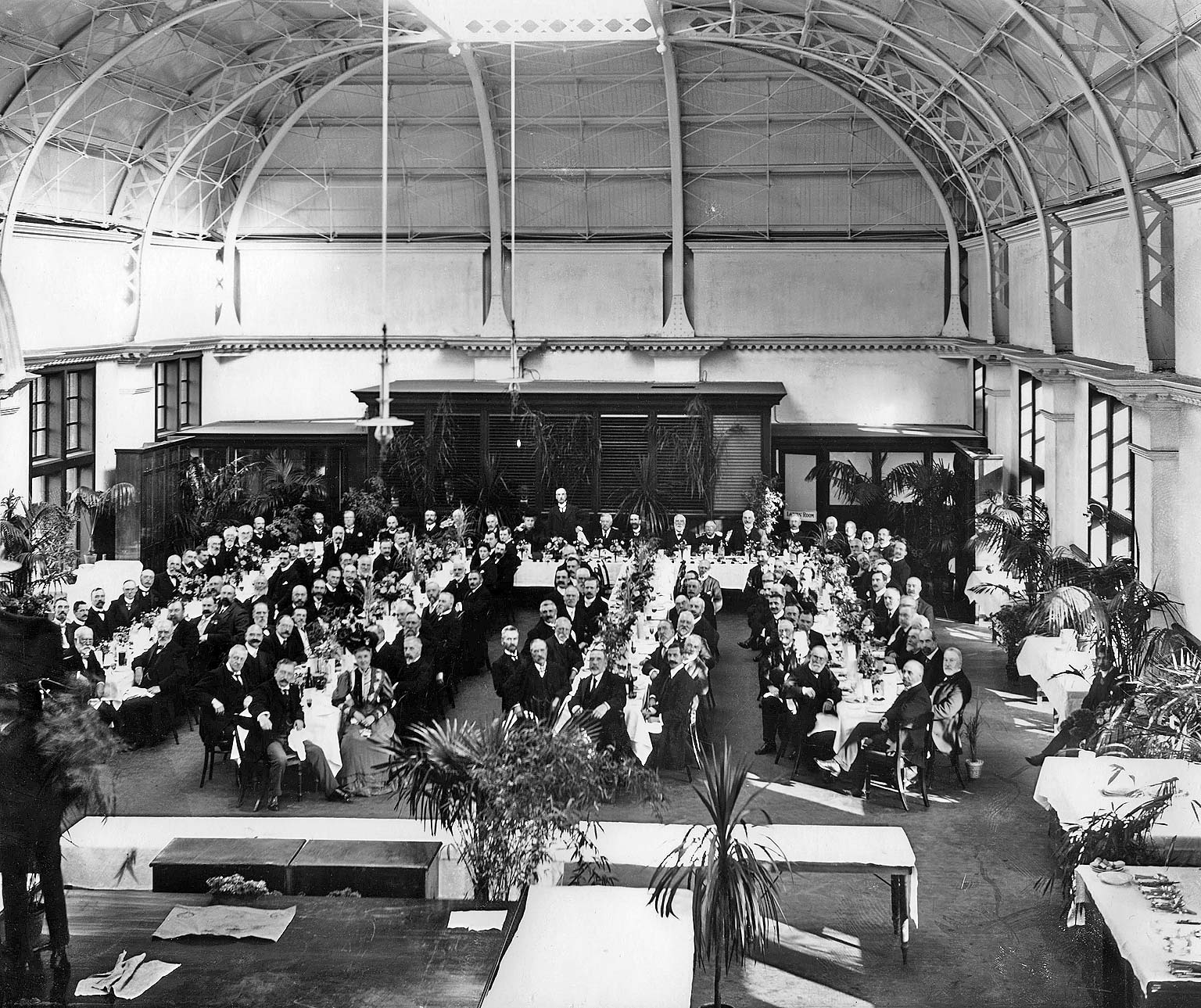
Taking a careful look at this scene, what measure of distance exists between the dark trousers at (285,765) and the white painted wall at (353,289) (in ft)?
56.3

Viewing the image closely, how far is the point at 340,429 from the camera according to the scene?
26.5 metres

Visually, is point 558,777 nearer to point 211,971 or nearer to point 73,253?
point 211,971

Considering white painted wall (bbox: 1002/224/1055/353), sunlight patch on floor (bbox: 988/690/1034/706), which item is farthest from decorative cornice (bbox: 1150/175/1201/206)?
sunlight patch on floor (bbox: 988/690/1034/706)

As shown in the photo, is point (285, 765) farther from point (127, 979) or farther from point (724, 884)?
point (724, 884)

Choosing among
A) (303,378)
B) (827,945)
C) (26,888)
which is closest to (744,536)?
(303,378)

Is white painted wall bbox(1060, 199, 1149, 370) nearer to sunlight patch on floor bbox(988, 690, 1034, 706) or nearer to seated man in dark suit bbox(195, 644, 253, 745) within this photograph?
sunlight patch on floor bbox(988, 690, 1034, 706)

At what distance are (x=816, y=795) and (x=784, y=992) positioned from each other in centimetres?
385

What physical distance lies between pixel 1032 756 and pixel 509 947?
7762 mm

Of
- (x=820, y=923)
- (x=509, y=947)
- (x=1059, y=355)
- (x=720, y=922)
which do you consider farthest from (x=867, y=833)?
(x=1059, y=355)

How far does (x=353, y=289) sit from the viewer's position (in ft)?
92.8

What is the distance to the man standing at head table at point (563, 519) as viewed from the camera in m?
21.6

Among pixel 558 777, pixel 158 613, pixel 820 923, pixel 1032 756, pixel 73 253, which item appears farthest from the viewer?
pixel 73 253

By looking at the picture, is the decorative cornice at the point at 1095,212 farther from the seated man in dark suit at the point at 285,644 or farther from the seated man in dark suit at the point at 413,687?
the seated man in dark suit at the point at 285,644

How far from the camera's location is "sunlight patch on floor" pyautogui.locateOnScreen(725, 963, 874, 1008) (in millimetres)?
8453
